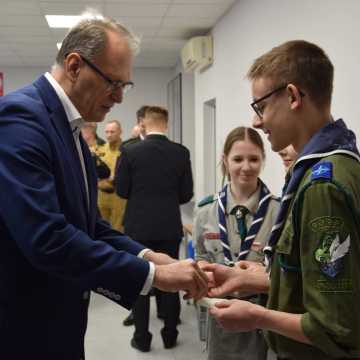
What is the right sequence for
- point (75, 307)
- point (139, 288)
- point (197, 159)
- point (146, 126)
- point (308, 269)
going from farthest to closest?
point (197, 159) < point (146, 126) < point (75, 307) < point (139, 288) < point (308, 269)

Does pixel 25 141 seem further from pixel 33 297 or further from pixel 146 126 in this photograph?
pixel 146 126

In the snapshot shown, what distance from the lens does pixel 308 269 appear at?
107 centimetres

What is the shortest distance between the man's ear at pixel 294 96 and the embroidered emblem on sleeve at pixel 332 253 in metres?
0.35

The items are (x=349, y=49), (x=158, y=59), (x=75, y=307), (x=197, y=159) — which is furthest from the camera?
(x=158, y=59)

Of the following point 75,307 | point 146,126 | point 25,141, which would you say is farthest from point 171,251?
point 25,141

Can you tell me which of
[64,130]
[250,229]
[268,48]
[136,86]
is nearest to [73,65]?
→ [64,130]

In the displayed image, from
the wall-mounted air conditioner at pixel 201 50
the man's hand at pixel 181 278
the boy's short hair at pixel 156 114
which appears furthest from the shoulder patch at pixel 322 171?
the wall-mounted air conditioner at pixel 201 50

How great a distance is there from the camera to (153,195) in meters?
3.63

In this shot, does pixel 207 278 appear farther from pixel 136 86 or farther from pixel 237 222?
pixel 136 86

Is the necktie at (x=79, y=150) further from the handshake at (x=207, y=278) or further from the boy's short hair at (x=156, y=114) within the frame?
the boy's short hair at (x=156, y=114)

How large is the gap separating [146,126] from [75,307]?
8.18ft

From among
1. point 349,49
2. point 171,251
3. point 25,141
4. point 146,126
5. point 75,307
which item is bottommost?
point 171,251

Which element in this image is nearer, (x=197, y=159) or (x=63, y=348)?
(x=63, y=348)

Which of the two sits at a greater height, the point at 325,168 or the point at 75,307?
the point at 325,168
